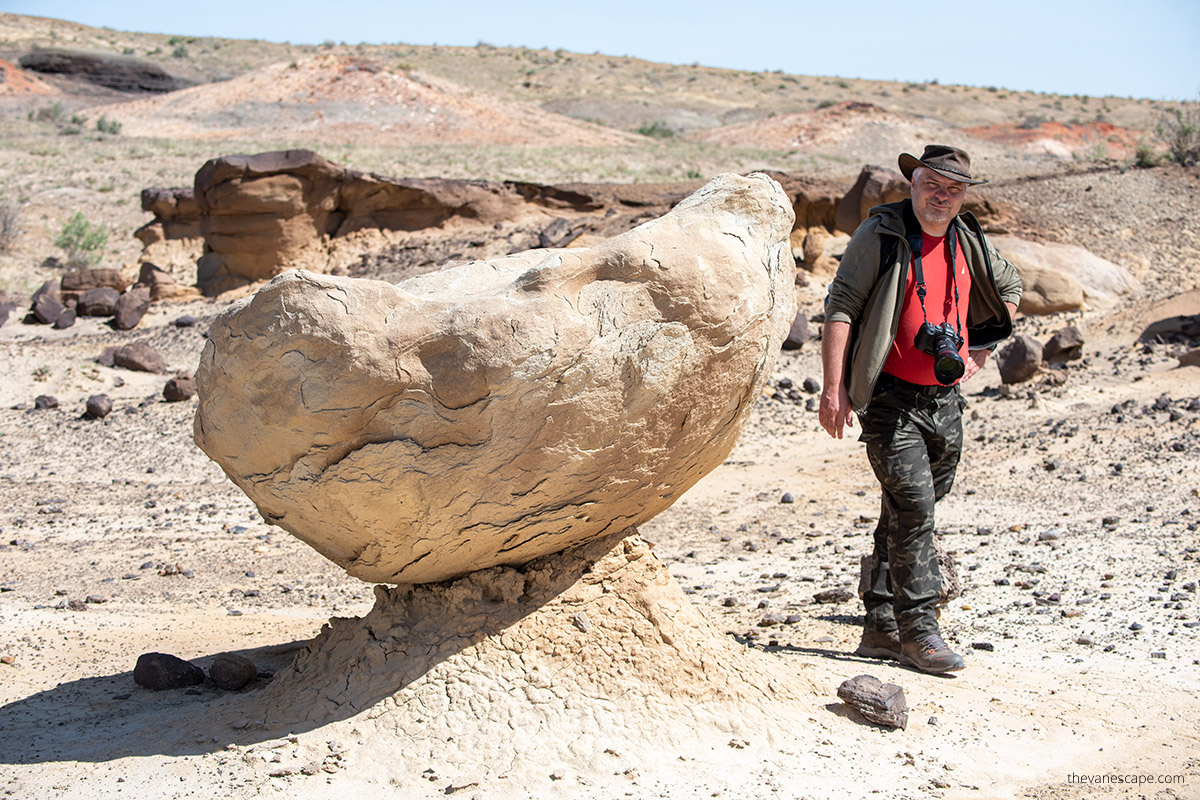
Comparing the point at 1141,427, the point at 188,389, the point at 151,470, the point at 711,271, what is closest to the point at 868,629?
the point at 711,271

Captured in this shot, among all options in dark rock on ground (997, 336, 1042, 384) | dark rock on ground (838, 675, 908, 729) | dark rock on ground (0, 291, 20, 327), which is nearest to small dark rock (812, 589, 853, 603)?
dark rock on ground (838, 675, 908, 729)

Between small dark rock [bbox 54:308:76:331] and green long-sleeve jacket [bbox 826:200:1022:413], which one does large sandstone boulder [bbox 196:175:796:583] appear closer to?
green long-sleeve jacket [bbox 826:200:1022:413]

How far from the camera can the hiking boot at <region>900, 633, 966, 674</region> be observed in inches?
144

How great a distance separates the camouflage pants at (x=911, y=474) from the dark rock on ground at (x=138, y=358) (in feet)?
27.4

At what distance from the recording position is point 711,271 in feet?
9.65

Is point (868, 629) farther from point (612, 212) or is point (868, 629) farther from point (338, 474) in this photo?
point (612, 212)

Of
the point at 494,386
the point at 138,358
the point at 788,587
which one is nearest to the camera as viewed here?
the point at 494,386

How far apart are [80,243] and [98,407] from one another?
7.75 metres

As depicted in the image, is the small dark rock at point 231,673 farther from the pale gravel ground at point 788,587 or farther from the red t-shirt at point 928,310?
the red t-shirt at point 928,310

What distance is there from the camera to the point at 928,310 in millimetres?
3648

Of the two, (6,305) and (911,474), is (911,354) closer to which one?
(911,474)

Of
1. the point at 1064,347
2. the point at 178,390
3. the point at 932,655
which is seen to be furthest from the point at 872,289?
the point at 178,390

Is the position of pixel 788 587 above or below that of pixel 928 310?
below

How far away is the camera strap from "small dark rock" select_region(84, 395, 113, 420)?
7.67 meters
